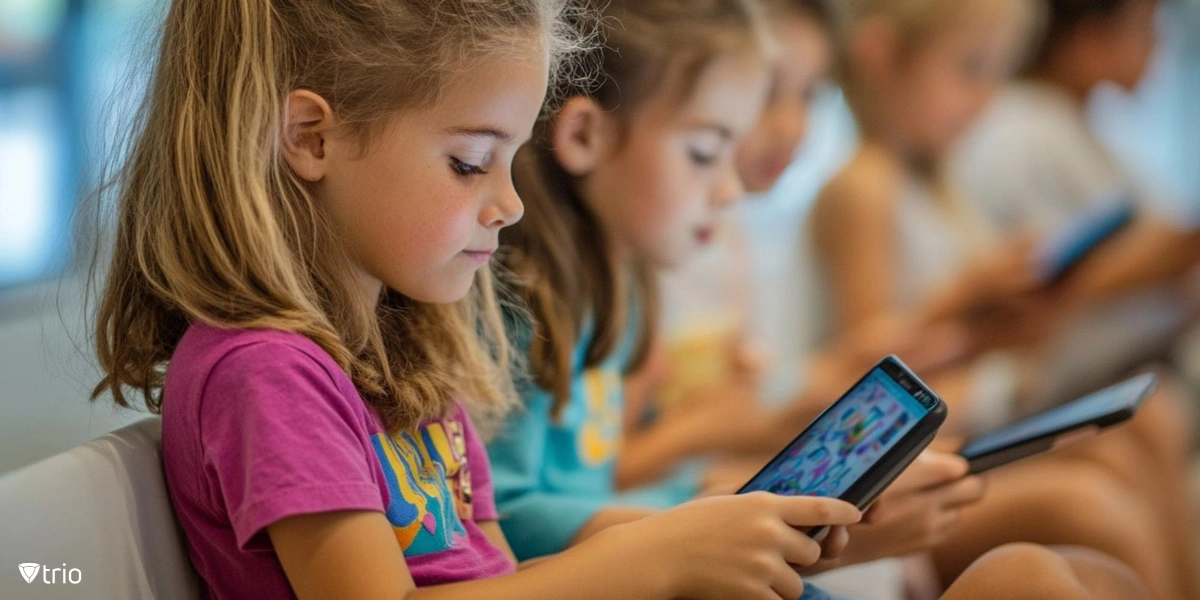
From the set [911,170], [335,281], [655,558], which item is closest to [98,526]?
[335,281]

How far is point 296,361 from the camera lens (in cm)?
58

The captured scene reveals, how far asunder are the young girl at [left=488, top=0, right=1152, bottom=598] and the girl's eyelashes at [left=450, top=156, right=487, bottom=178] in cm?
25

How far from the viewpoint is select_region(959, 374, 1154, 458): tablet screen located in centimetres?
76

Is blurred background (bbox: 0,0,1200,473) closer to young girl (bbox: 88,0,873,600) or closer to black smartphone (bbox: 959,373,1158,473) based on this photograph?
young girl (bbox: 88,0,873,600)

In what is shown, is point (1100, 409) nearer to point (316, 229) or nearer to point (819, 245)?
point (316, 229)

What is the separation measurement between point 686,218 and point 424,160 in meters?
0.42

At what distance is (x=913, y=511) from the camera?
80 centimetres

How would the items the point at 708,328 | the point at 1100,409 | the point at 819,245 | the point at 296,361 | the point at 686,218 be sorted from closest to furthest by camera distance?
1. the point at 296,361
2. the point at 1100,409
3. the point at 686,218
4. the point at 708,328
5. the point at 819,245

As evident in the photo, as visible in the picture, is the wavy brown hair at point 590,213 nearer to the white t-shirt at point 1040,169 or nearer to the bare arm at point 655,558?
the bare arm at point 655,558

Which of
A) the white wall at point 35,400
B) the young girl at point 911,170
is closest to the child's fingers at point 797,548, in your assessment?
the white wall at point 35,400

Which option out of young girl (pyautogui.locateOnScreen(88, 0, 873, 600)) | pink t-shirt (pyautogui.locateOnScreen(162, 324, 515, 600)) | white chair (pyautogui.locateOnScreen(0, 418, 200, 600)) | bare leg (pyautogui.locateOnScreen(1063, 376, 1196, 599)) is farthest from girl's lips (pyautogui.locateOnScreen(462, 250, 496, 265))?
bare leg (pyautogui.locateOnScreen(1063, 376, 1196, 599))

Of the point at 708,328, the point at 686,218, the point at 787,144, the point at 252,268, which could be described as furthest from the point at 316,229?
the point at 787,144

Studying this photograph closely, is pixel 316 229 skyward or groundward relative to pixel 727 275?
skyward

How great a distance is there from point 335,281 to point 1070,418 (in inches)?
19.9
